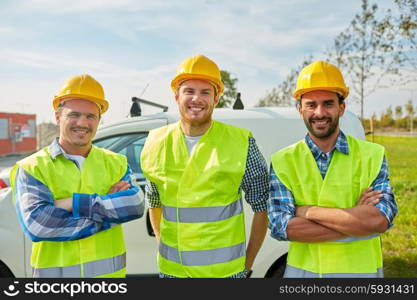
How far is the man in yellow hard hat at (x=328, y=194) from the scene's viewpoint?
206cm

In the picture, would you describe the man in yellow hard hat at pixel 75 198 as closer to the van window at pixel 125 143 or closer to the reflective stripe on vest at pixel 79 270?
the reflective stripe on vest at pixel 79 270

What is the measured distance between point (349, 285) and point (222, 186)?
873mm

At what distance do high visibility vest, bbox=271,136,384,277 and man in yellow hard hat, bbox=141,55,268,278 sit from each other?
0.25 m

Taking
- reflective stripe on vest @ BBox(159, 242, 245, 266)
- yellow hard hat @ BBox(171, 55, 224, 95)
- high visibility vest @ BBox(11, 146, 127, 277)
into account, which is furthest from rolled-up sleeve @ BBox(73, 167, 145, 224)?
yellow hard hat @ BBox(171, 55, 224, 95)

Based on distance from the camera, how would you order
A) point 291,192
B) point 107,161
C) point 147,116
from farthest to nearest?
point 147,116 < point 107,161 < point 291,192

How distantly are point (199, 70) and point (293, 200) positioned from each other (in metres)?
0.93

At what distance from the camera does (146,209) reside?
3.51 m

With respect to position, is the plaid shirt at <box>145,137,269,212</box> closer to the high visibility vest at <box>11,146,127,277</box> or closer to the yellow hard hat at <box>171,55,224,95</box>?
the yellow hard hat at <box>171,55,224,95</box>

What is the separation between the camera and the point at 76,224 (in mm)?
2148

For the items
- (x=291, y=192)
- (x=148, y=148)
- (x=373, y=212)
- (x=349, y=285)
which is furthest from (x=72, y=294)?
(x=373, y=212)

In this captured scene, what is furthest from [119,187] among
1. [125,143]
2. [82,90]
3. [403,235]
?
[403,235]

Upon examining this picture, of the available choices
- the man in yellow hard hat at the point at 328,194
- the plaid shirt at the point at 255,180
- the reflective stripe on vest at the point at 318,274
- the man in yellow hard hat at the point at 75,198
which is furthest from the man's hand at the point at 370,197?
the man in yellow hard hat at the point at 75,198

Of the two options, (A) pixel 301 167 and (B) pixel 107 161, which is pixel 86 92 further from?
(A) pixel 301 167

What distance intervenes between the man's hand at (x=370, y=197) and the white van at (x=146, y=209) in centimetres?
151
